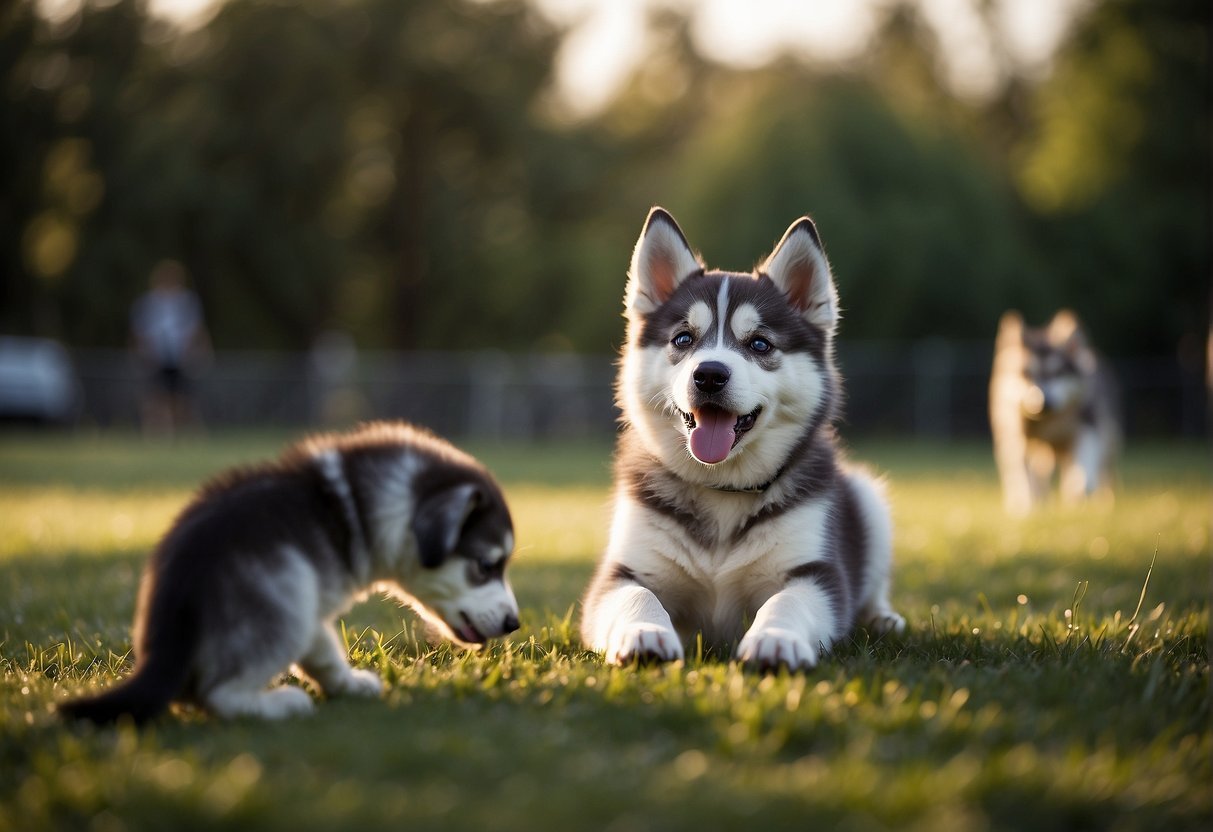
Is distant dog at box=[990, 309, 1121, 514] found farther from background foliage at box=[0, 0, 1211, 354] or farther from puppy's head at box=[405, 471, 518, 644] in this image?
background foliage at box=[0, 0, 1211, 354]

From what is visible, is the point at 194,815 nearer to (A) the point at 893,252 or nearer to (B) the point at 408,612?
(B) the point at 408,612

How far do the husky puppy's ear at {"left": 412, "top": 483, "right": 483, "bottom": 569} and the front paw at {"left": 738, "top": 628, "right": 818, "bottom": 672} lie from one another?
100 cm

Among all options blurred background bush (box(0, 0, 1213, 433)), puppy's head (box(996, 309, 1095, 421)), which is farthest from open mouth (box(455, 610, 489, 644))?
blurred background bush (box(0, 0, 1213, 433))

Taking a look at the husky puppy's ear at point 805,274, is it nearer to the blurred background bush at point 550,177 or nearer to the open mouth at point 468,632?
the open mouth at point 468,632

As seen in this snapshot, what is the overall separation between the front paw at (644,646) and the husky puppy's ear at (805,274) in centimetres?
159

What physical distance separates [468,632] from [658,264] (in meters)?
1.91

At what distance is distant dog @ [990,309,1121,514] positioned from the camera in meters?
11.6

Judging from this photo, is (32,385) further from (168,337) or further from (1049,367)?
(1049,367)

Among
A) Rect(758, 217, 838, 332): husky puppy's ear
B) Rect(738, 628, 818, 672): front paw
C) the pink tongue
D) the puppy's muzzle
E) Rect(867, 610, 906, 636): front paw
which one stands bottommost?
Rect(867, 610, 906, 636): front paw

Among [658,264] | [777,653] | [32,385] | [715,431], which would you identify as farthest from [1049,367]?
[32,385]

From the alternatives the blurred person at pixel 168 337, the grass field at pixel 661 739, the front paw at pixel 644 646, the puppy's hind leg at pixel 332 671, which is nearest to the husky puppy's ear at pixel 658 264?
the grass field at pixel 661 739

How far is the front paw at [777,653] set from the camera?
3430 mm

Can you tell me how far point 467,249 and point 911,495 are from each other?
24.9 meters

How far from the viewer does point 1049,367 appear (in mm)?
11898
